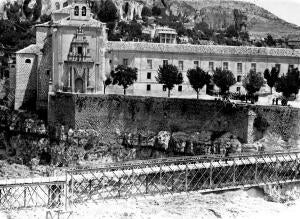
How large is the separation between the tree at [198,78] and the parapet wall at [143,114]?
4174 millimetres

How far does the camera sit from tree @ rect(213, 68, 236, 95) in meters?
56.2

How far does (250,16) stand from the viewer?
119438 millimetres

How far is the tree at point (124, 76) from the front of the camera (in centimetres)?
5816

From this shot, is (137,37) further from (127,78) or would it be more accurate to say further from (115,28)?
(127,78)

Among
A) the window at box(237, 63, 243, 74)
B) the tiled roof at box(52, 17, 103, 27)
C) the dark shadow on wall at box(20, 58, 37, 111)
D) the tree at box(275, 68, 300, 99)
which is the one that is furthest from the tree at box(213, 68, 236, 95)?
the dark shadow on wall at box(20, 58, 37, 111)

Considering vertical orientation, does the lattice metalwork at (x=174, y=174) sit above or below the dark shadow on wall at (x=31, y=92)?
below

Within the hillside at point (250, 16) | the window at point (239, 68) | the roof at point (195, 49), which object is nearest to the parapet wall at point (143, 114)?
the roof at point (195, 49)

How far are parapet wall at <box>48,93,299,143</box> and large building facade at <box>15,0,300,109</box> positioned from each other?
2.53 meters

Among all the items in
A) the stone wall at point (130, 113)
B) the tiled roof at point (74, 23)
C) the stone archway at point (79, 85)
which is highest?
the tiled roof at point (74, 23)

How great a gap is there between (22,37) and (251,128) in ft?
110

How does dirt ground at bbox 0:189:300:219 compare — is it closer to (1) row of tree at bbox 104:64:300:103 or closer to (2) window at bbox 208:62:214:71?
(1) row of tree at bbox 104:64:300:103

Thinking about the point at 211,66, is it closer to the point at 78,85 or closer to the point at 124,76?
the point at 124,76

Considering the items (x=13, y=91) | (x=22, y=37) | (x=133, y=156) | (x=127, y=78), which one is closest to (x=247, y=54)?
(x=127, y=78)

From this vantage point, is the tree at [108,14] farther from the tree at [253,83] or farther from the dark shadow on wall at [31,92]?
the tree at [253,83]
